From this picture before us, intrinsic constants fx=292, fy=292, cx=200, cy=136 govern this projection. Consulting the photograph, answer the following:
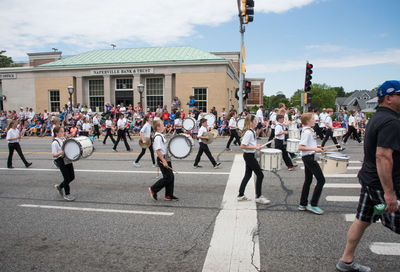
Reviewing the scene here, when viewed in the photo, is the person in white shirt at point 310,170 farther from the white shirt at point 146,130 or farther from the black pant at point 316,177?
the white shirt at point 146,130

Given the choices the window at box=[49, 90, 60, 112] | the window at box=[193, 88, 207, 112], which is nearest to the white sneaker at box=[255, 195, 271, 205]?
the window at box=[193, 88, 207, 112]

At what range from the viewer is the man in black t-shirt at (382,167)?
3027mm

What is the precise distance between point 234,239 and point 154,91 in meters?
26.3

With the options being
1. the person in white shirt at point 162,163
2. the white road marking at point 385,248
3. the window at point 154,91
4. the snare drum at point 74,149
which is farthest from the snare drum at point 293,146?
the window at point 154,91

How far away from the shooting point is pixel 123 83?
3042 cm

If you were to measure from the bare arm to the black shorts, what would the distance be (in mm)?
138

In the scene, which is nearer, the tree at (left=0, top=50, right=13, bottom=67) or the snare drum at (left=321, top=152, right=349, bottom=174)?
the snare drum at (left=321, top=152, right=349, bottom=174)

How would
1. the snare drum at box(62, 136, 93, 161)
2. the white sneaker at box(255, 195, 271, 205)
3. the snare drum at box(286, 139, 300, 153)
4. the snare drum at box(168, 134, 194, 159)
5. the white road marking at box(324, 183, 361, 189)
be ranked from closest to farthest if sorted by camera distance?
the white sneaker at box(255, 195, 271, 205) < the snare drum at box(62, 136, 93, 161) < the white road marking at box(324, 183, 361, 189) < the snare drum at box(168, 134, 194, 159) < the snare drum at box(286, 139, 300, 153)

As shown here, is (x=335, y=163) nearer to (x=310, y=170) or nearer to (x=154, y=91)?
(x=310, y=170)

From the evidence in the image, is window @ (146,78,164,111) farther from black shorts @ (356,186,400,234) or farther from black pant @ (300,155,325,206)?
black shorts @ (356,186,400,234)

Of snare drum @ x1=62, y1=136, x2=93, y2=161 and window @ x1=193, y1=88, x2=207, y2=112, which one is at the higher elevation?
window @ x1=193, y1=88, x2=207, y2=112

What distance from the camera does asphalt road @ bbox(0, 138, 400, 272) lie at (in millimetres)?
3957

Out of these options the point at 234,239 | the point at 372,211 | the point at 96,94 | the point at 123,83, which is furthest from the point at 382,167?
the point at 96,94

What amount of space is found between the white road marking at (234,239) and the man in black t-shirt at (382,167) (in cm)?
125
